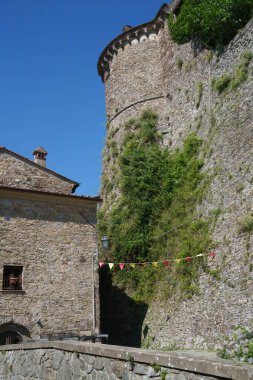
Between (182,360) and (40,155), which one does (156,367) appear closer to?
(182,360)

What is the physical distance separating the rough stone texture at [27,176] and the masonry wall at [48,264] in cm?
153

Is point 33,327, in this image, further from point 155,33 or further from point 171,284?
point 155,33

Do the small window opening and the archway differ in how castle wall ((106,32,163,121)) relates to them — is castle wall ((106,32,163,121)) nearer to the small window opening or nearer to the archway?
the small window opening

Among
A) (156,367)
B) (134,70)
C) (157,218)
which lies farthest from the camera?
(134,70)

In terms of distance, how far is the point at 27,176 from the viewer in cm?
1605

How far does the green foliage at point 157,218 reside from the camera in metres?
15.1

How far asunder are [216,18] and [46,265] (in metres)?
12.0

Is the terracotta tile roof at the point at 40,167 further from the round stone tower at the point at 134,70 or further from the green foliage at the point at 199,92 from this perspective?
the round stone tower at the point at 134,70

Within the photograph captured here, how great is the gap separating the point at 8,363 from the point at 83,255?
22.4 feet

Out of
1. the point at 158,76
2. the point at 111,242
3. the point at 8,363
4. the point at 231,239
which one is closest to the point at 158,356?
the point at 8,363

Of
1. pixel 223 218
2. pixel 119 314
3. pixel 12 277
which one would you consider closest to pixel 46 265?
pixel 12 277

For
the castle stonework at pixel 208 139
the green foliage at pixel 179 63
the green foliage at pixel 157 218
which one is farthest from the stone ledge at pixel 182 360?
the green foliage at pixel 179 63

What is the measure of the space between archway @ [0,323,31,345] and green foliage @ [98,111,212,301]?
5174mm

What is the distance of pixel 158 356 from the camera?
4301 millimetres
